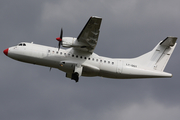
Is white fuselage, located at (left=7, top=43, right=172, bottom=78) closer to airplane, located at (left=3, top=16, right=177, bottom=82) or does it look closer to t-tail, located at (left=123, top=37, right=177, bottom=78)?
airplane, located at (left=3, top=16, right=177, bottom=82)

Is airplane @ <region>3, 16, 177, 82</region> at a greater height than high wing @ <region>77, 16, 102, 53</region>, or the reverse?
high wing @ <region>77, 16, 102, 53</region>

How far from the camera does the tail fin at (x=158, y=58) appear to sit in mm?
31547

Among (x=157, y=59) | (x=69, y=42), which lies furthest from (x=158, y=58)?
(x=69, y=42)

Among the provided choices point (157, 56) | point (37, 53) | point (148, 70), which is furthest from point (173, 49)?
point (37, 53)

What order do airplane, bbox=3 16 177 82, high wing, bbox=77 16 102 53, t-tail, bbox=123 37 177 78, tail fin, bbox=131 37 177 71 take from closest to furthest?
1. high wing, bbox=77 16 102 53
2. airplane, bbox=3 16 177 82
3. t-tail, bbox=123 37 177 78
4. tail fin, bbox=131 37 177 71

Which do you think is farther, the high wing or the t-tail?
the t-tail

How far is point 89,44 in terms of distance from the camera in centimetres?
2884

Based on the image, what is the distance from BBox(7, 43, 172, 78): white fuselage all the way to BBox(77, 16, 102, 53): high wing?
1296 mm

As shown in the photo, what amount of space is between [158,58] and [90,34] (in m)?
8.97

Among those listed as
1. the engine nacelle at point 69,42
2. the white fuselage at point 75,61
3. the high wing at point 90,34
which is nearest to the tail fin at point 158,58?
the white fuselage at point 75,61

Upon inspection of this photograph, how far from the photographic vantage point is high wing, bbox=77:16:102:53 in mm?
26147

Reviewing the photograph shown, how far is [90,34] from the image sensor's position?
27.7 m

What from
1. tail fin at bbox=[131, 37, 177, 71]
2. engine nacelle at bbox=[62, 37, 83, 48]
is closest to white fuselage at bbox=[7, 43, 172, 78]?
tail fin at bbox=[131, 37, 177, 71]

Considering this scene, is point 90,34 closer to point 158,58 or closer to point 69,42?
point 69,42
